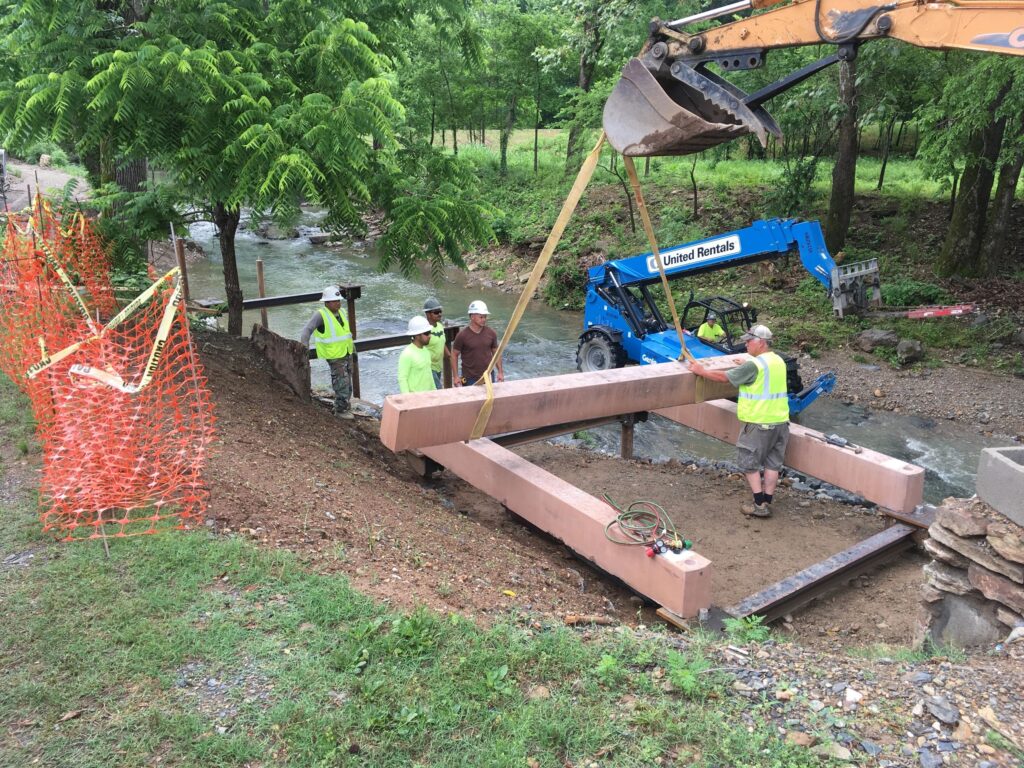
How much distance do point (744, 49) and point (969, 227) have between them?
507 inches

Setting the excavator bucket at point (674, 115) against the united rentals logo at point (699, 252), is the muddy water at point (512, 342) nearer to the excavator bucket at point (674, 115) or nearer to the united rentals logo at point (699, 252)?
the united rentals logo at point (699, 252)

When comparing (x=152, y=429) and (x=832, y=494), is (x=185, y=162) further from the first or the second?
(x=832, y=494)

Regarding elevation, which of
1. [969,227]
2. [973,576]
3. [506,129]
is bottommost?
[973,576]

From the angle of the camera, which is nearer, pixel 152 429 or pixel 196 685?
pixel 196 685

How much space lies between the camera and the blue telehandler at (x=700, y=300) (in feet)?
32.2

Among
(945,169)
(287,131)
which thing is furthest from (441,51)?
(287,131)

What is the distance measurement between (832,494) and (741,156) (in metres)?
24.0

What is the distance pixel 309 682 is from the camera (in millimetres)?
3701

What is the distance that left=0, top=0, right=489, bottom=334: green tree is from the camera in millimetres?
6191

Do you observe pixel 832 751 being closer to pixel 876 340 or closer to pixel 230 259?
pixel 230 259

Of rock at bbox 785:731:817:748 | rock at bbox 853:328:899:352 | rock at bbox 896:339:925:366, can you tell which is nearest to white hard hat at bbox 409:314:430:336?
rock at bbox 785:731:817:748

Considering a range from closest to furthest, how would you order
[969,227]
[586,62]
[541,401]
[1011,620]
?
1. [1011,620]
2. [541,401]
3. [969,227]
4. [586,62]

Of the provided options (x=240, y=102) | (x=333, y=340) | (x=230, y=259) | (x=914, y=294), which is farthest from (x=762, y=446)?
(x=914, y=294)

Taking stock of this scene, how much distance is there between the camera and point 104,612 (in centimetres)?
420
